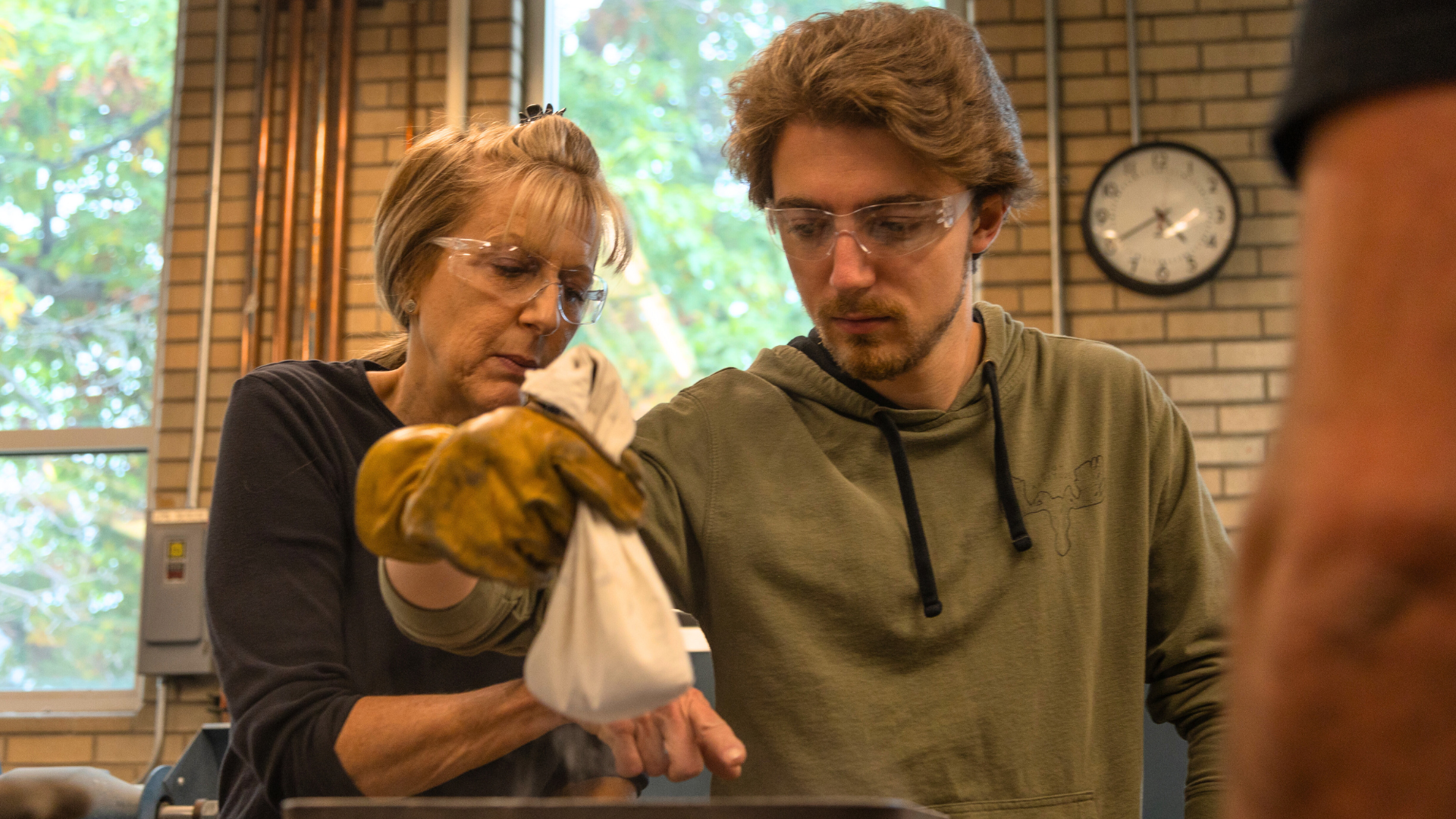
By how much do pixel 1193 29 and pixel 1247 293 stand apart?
0.89 meters

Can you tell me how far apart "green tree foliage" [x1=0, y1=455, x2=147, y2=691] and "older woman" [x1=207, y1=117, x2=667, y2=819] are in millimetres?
2766

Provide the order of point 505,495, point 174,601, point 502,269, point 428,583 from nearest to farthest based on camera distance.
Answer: point 505,495, point 428,583, point 502,269, point 174,601

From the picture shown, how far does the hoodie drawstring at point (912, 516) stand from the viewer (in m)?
1.18

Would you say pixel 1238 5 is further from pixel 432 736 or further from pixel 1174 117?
pixel 432 736

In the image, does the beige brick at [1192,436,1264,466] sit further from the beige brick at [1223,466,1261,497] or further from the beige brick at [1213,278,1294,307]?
the beige brick at [1213,278,1294,307]

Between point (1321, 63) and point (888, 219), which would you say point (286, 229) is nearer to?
point (888, 219)

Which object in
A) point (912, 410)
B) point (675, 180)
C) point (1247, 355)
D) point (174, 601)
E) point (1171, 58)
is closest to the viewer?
point (912, 410)

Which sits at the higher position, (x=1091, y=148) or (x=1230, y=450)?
(x=1091, y=148)

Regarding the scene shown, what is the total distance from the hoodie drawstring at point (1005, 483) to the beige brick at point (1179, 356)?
2490 mm

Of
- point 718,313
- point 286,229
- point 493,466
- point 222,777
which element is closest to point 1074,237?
point 718,313

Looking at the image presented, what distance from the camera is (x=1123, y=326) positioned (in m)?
3.64

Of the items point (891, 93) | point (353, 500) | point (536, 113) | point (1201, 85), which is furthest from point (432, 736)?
point (1201, 85)

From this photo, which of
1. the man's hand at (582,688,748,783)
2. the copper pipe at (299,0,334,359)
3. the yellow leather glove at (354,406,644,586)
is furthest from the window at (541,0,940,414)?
the yellow leather glove at (354,406,644,586)

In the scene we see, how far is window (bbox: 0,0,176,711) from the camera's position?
151 inches
